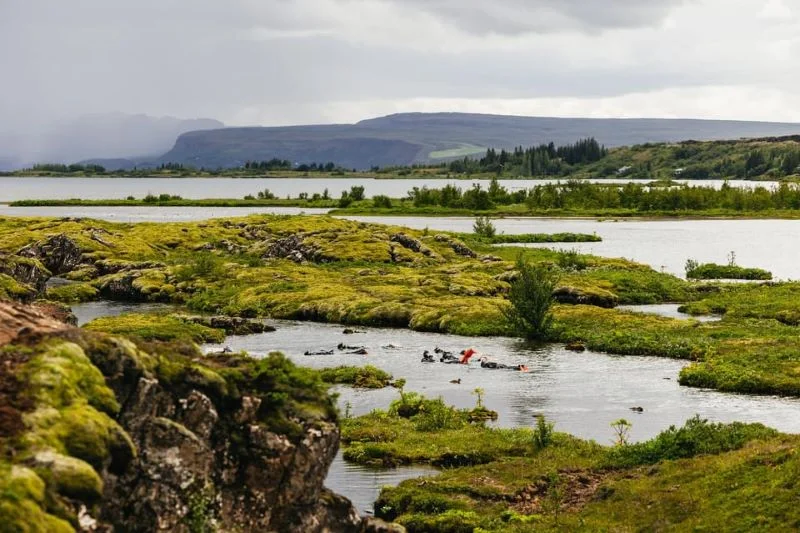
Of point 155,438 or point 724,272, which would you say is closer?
point 155,438

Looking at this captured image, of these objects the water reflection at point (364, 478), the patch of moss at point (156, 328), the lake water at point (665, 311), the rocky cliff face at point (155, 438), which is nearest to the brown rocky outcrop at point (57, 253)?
the patch of moss at point (156, 328)

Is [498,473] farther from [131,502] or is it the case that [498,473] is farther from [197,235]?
[197,235]

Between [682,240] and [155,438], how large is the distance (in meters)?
145

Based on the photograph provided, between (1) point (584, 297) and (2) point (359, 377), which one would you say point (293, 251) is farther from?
(2) point (359, 377)

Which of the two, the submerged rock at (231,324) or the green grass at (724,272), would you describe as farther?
the green grass at (724,272)

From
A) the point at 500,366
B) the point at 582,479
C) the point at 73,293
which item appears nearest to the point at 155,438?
the point at 582,479

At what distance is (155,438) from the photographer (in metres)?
21.0

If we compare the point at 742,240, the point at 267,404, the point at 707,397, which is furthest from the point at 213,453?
the point at 742,240

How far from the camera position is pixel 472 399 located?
175 ft

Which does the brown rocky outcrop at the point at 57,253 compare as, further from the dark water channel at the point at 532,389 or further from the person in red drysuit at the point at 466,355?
the person in red drysuit at the point at 466,355

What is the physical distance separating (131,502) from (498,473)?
2017 cm

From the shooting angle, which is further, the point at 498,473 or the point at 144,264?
the point at 144,264

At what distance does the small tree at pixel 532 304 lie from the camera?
242ft

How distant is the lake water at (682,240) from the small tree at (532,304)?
145 ft
